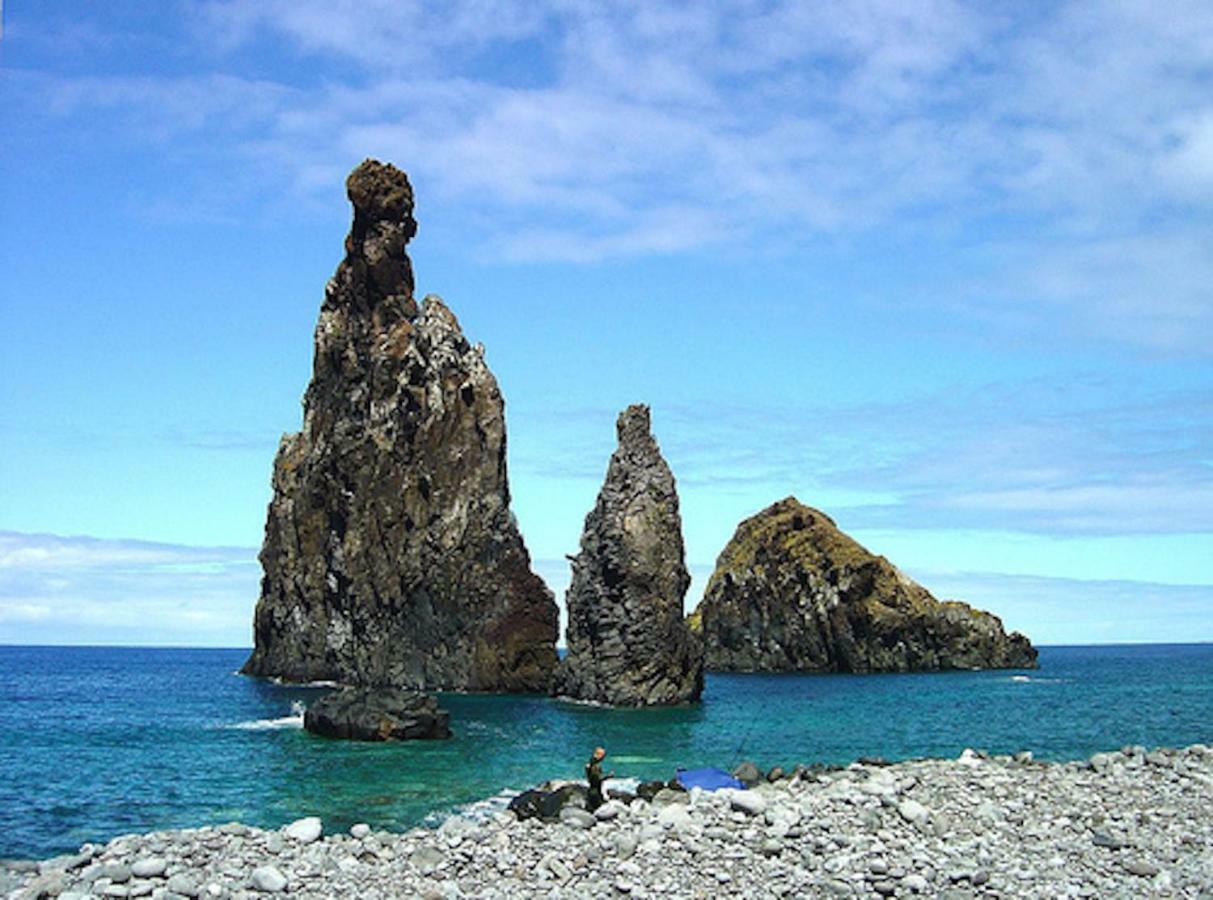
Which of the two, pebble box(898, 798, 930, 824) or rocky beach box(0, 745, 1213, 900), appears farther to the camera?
pebble box(898, 798, 930, 824)

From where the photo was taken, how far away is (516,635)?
272ft

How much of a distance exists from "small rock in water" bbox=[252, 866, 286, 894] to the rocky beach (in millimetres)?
22

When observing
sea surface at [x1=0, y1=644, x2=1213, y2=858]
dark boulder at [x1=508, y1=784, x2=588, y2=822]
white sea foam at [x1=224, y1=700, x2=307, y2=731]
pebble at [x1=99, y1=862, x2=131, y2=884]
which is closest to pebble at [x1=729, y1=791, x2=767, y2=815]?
dark boulder at [x1=508, y1=784, x2=588, y2=822]

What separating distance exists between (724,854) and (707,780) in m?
8.04

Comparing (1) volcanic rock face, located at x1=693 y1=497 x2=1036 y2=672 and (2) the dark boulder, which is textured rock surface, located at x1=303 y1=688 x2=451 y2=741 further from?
(1) volcanic rock face, located at x1=693 y1=497 x2=1036 y2=672

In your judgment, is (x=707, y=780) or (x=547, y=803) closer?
(x=547, y=803)

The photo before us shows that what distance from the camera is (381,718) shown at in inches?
1930

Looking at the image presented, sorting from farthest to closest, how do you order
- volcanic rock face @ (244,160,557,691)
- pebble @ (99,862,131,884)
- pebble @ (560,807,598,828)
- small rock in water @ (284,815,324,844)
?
1. volcanic rock face @ (244,160,557,691)
2. pebble @ (560,807,598,828)
3. small rock in water @ (284,815,324,844)
4. pebble @ (99,862,131,884)

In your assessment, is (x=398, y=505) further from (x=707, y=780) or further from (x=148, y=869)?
(x=148, y=869)

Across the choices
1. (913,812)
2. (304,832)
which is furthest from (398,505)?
(913,812)

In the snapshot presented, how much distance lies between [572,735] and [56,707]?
47383 mm

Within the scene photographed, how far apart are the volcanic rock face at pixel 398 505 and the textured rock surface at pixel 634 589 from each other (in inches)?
592

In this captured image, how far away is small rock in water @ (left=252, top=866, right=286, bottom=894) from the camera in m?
18.5

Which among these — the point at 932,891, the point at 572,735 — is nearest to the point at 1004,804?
the point at 932,891
